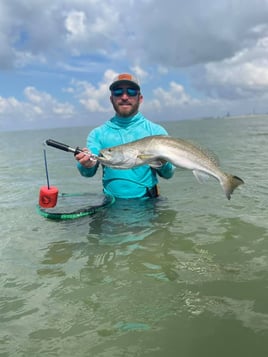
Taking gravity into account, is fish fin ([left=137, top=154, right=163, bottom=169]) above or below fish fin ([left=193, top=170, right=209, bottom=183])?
→ above

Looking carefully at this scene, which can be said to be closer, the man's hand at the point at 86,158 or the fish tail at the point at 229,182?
the man's hand at the point at 86,158

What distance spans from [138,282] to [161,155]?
2322mm

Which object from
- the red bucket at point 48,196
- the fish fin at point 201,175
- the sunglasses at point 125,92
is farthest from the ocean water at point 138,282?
the sunglasses at point 125,92

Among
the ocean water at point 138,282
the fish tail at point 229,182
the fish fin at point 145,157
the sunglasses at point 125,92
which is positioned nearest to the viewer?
the ocean water at point 138,282

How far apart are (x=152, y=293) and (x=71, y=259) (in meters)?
2.09

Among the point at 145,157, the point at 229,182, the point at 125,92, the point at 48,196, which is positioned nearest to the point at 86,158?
the point at 145,157

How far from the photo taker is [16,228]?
31.6 ft

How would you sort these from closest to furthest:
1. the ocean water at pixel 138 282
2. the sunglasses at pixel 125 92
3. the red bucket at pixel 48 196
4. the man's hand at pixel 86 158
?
the ocean water at pixel 138 282 → the man's hand at pixel 86 158 → the sunglasses at pixel 125 92 → the red bucket at pixel 48 196

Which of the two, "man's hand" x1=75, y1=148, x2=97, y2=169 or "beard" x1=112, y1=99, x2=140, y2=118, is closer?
"man's hand" x1=75, y1=148, x2=97, y2=169

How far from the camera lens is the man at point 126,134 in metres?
8.47

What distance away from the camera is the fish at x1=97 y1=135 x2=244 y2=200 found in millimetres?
6949

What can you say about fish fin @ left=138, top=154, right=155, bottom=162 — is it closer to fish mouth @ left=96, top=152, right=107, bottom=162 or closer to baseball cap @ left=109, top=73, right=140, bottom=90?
fish mouth @ left=96, top=152, right=107, bottom=162

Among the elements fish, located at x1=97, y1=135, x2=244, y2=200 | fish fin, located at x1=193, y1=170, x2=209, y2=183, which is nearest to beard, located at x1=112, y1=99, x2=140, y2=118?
fish, located at x1=97, y1=135, x2=244, y2=200

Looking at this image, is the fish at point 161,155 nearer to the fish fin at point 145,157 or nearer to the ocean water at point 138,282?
the fish fin at point 145,157
